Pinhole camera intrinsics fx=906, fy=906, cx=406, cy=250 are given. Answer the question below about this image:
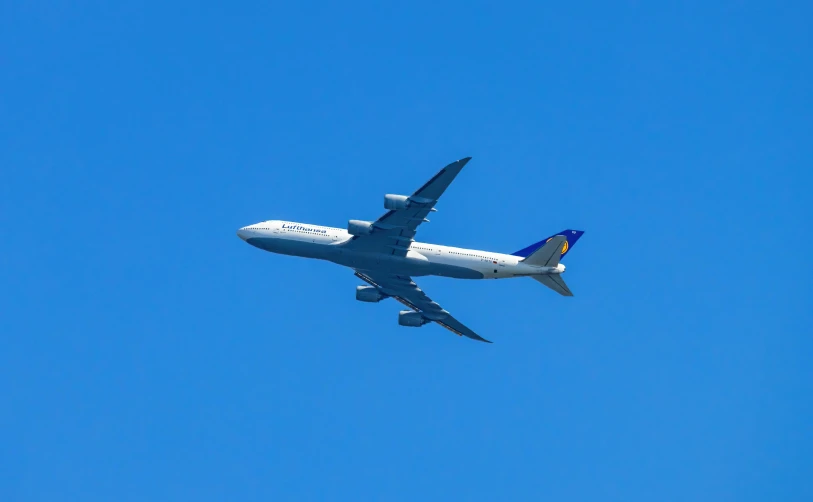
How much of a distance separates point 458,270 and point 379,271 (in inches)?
307

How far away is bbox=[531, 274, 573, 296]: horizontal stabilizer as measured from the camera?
7850 cm

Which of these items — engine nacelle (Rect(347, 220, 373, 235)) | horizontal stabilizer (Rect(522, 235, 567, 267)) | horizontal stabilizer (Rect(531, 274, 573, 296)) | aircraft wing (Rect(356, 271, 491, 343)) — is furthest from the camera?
aircraft wing (Rect(356, 271, 491, 343))

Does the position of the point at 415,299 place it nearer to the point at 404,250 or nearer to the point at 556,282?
the point at 404,250

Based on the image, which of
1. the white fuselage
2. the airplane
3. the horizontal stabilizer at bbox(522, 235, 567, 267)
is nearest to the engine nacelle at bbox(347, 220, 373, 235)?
the airplane

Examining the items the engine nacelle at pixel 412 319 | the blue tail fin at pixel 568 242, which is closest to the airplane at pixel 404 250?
A: the blue tail fin at pixel 568 242

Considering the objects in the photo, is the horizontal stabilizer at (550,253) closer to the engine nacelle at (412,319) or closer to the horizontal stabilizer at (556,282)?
the horizontal stabilizer at (556,282)

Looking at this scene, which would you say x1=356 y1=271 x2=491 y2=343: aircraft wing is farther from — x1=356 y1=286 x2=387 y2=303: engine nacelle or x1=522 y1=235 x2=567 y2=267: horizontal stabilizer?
x1=522 y1=235 x2=567 y2=267: horizontal stabilizer

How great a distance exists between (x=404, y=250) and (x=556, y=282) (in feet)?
44.2

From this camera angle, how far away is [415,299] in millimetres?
89125

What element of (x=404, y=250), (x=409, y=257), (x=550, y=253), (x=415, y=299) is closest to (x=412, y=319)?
(x=415, y=299)

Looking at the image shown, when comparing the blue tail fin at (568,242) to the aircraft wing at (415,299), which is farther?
the aircraft wing at (415,299)

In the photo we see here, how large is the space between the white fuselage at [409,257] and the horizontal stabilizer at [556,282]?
1.57ft

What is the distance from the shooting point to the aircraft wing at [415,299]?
8669 cm

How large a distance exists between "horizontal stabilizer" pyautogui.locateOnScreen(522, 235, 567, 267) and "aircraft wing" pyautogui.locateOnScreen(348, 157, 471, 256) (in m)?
10.8
